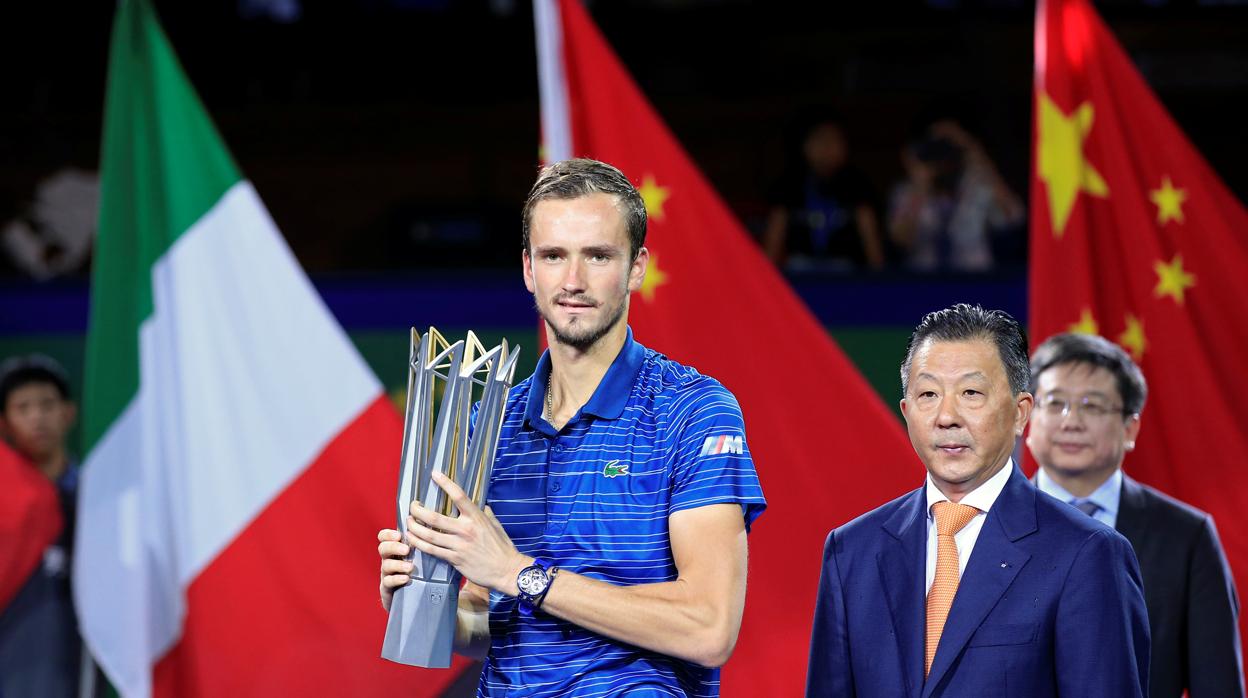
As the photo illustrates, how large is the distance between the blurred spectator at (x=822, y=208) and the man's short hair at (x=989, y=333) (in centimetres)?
341

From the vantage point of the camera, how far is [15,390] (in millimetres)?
4793

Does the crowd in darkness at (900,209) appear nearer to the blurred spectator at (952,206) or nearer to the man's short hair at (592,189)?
the blurred spectator at (952,206)

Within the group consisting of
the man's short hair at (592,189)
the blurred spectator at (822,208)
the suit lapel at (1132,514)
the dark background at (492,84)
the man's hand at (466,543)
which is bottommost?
the man's hand at (466,543)

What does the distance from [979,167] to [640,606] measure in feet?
13.8

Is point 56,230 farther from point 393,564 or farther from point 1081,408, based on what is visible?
point 393,564

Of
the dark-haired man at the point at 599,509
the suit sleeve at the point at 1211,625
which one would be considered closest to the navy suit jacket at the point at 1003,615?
the dark-haired man at the point at 599,509

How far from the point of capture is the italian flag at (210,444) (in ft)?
11.6

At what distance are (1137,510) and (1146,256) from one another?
898 mm

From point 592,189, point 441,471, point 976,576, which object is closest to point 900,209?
point 976,576

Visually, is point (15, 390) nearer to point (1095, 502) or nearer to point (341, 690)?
point (341, 690)

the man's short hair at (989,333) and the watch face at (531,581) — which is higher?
the man's short hair at (989,333)

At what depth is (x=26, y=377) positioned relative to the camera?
483 centimetres

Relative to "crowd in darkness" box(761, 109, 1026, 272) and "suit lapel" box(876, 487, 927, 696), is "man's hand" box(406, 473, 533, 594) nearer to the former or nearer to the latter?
"suit lapel" box(876, 487, 927, 696)

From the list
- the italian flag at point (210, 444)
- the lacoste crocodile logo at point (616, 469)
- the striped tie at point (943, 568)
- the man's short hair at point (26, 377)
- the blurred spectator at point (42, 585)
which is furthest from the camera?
the man's short hair at point (26, 377)
